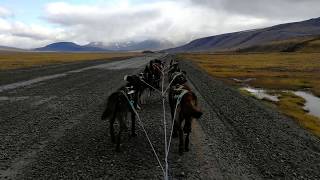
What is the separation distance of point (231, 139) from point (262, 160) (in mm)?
1721

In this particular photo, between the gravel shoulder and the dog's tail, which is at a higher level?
the dog's tail

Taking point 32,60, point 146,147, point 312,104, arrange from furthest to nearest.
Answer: point 32,60 → point 312,104 → point 146,147

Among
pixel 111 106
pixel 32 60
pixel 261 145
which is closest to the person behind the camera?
pixel 111 106

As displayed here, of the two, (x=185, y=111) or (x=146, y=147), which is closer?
(x=185, y=111)

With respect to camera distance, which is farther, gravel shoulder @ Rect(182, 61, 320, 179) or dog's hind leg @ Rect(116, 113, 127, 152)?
dog's hind leg @ Rect(116, 113, 127, 152)

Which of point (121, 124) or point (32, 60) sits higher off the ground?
point (121, 124)

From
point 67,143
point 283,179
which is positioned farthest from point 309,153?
point 67,143

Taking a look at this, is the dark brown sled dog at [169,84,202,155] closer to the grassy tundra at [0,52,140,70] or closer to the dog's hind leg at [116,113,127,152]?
the dog's hind leg at [116,113,127,152]

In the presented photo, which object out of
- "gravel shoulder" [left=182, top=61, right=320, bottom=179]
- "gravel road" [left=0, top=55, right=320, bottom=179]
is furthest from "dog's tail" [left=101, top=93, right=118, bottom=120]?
"gravel shoulder" [left=182, top=61, right=320, bottom=179]

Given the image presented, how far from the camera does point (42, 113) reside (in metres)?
13.3

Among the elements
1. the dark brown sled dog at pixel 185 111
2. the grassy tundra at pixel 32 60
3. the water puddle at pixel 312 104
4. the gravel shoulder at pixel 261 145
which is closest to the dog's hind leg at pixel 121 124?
the dark brown sled dog at pixel 185 111

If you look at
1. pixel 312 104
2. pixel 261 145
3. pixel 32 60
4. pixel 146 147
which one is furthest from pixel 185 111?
pixel 32 60

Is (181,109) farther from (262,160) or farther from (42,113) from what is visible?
(42,113)

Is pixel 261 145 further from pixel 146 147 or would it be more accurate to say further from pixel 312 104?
pixel 312 104
